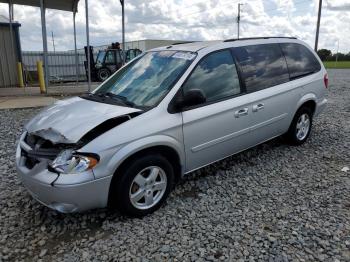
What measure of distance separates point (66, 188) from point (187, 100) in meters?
1.53

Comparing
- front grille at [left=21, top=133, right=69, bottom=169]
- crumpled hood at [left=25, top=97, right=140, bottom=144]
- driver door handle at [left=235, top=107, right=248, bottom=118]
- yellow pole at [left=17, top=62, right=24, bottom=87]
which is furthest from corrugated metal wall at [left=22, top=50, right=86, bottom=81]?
front grille at [left=21, top=133, right=69, bottom=169]

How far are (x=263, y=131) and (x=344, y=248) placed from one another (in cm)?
203

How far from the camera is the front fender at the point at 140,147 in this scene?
3027 millimetres

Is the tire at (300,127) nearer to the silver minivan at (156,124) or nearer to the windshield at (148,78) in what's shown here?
the silver minivan at (156,124)

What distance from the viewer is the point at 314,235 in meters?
3.09

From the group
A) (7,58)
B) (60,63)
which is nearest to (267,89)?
(7,58)

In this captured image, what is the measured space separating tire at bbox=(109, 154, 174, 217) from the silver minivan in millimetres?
11

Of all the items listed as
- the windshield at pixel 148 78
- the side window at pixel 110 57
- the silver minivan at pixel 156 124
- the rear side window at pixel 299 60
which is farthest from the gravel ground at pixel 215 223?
the side window at pixel 110 57

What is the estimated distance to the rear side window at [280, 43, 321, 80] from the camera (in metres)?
5.13

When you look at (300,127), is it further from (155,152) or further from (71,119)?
(71,119)

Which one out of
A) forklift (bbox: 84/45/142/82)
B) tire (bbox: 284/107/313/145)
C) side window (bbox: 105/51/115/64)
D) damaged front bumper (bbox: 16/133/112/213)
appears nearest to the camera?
damaged front bumper (bbox: 16/133/112/213)

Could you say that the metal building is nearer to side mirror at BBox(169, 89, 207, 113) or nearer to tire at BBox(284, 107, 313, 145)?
tire at BBox(284, 107, 313, 145)

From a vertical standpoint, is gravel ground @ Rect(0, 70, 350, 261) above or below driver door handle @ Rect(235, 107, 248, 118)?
below

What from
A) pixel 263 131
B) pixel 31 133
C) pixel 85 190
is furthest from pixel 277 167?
pixel 31 133
